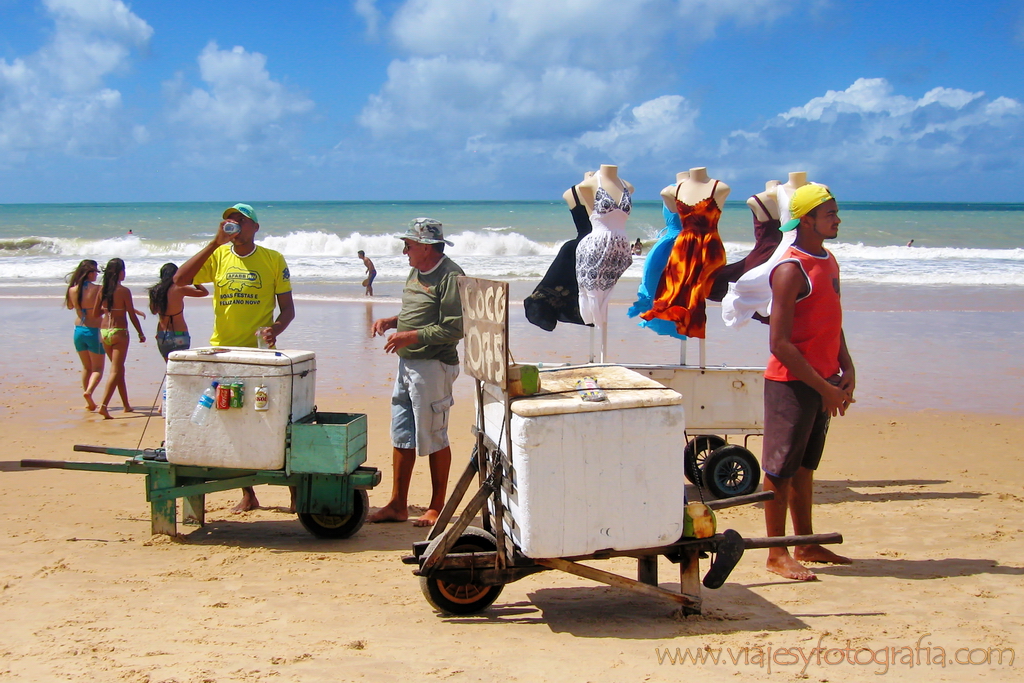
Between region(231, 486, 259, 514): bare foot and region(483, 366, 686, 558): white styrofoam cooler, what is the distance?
2.91m

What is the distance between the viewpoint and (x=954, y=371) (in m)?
11.0

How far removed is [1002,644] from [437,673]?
2.41 m

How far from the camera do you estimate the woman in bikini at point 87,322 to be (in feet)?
30.2

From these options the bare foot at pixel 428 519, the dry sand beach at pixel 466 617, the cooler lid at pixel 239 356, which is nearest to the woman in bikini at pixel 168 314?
the dry sand beach at pixel 466 617

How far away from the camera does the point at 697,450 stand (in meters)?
6.54

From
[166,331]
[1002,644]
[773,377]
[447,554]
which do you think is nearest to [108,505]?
[166,331]

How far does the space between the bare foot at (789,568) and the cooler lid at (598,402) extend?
1.50 metres

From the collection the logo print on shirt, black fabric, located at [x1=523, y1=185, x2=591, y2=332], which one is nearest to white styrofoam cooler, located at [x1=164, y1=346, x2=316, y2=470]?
the logo print on shirt

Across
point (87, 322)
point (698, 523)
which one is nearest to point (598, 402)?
point (698, 523)

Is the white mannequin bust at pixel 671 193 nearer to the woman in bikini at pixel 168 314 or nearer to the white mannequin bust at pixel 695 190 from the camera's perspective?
the white mannequin bust at pixel 695 190

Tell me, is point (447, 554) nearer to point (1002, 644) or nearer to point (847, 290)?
point (1002, 644)

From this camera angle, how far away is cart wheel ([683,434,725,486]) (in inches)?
254

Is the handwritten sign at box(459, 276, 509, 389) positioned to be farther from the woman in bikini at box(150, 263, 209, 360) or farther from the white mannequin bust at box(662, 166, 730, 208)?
the woman in bikini at box(150, 263, 209, 360)

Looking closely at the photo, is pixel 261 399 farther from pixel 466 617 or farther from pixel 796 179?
pixel 796 179
